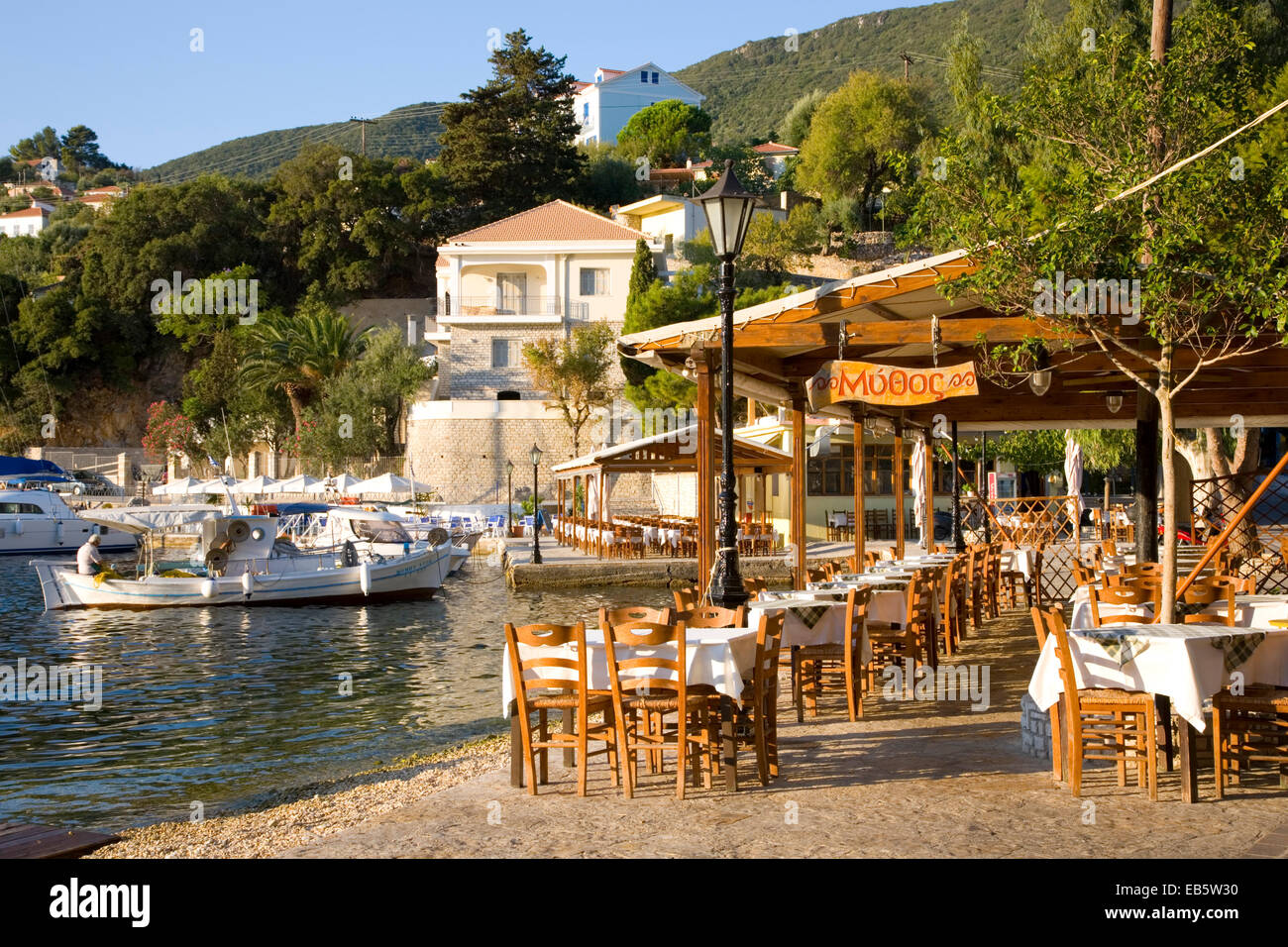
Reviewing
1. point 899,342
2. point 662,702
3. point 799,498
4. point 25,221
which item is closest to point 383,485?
point 799,498

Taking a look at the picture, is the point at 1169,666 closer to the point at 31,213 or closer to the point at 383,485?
the point at 383,485

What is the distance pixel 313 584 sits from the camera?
26.1 metres

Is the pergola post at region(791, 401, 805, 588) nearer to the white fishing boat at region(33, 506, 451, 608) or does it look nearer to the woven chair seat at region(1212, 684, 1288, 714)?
the woven chair seat at region(1212, 684, 1288, 714)

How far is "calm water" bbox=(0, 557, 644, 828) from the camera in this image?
9836mm

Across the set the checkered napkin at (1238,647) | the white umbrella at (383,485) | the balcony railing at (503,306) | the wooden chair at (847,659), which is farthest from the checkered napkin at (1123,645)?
the balcony railing at (503,306)

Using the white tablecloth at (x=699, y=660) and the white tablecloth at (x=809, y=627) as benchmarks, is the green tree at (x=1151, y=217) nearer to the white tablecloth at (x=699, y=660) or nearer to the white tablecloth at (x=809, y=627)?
the white tablecloth at (x=809, y=627)

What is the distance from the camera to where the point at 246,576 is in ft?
84.3

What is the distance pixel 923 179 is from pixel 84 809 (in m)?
7.88

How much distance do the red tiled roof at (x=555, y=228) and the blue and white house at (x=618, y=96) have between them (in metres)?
45.8

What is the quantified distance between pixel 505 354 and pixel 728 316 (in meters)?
48.5

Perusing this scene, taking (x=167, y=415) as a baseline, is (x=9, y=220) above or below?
above

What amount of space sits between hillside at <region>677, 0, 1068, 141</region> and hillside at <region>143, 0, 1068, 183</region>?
0.16 metres
